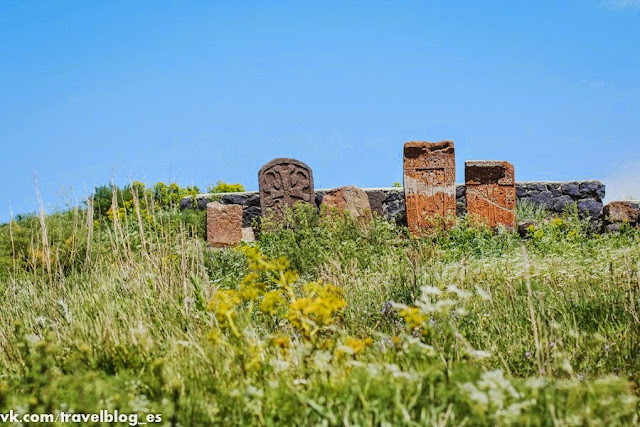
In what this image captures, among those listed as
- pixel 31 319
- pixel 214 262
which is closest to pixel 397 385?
pixel 31 319

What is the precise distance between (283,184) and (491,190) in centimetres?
398

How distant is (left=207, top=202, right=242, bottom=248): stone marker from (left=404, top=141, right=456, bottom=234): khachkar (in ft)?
11.4

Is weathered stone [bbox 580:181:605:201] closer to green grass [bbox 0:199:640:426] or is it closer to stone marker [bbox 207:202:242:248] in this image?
green grass [bbox 0:199:640:426]

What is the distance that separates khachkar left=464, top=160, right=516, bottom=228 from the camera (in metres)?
13.0

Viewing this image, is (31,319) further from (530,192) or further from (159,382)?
(530,192)

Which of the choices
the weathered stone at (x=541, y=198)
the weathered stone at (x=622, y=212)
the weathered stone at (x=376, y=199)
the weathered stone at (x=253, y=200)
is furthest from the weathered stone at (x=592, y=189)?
the weathered stone at (x=253, y=200)

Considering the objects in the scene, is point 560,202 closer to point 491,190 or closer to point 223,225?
point 491,190

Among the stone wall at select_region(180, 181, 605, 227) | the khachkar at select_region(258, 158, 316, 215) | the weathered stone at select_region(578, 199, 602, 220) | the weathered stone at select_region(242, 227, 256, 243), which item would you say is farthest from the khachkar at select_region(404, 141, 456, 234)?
the weathered stone at select_region(578, 199, 602, 220)

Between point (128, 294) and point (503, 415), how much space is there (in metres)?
4.08

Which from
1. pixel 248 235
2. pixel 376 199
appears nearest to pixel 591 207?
pixel 376 199

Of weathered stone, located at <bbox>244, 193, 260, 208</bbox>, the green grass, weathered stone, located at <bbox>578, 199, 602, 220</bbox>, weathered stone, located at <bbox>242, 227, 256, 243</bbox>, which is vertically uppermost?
weathered stone, located at <bbox>244, 193, 260, 208</bbox>

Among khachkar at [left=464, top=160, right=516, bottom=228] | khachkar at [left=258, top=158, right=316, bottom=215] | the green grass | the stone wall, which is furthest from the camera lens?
the stone wall

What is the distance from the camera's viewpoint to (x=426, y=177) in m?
12.7

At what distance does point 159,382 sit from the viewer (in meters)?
3.29
